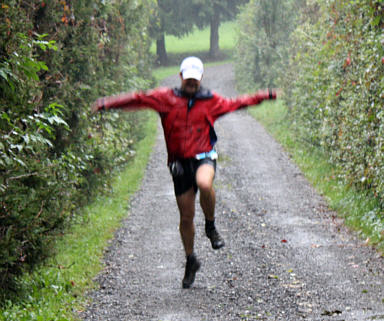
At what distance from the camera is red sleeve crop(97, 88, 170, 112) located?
21.5 feet

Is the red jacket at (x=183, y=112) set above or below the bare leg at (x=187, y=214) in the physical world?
above

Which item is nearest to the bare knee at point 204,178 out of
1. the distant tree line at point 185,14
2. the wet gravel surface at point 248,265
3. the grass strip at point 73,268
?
the wet gravel surface at point 248,265

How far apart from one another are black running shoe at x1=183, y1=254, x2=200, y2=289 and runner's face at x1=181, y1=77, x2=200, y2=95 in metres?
1.87

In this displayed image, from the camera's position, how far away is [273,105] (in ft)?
92.6

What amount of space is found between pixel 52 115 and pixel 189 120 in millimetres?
1801

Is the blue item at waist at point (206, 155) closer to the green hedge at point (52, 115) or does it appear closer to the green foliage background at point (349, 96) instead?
the green hedge at point (52, 115)

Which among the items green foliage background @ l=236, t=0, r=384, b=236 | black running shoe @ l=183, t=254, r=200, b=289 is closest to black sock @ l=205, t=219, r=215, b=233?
black running shoe @ l=183, t=254, r=200, b=289

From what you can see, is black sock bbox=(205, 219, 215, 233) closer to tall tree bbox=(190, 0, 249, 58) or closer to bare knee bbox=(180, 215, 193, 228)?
bare knee bbox=(180, 215, 193, 228)

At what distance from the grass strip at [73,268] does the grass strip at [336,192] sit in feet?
12.7

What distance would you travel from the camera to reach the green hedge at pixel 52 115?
19.2 ft

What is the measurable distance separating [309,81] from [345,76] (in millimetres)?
3840

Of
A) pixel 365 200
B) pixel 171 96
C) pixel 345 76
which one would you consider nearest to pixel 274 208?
pixel 365 200

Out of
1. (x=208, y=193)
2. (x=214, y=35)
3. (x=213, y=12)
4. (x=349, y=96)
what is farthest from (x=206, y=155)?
(x=214, y=35)

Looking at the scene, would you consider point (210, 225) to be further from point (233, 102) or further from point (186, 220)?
point (233, 102)
